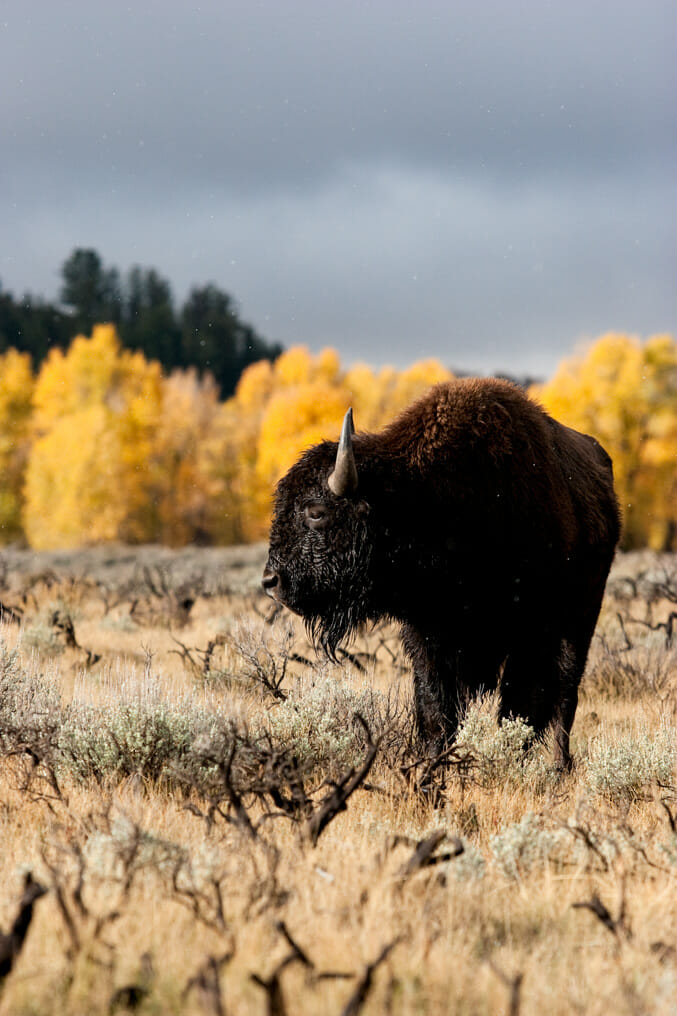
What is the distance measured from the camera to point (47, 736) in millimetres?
4953

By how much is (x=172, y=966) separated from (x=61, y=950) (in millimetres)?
326

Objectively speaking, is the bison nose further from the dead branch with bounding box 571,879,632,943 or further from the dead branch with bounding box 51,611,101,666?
the dead branch with bounding box 51,611,101,666

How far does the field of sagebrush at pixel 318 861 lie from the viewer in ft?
8.87

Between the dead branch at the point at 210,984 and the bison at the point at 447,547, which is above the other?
the bison at the point at 447,547

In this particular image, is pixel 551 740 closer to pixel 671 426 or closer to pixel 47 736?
pixel 47 736

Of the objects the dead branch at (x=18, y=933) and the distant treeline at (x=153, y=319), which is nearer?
the dead branch at (x=18, y=933)

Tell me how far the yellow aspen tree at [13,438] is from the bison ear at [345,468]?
4947 cm

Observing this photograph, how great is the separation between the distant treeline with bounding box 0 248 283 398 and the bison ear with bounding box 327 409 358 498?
74.4m

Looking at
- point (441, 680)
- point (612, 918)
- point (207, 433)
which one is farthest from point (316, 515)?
point (207, 433)

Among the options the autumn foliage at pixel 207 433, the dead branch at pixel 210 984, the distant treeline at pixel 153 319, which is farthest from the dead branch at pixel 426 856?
the distant treeline at pixel 153 319

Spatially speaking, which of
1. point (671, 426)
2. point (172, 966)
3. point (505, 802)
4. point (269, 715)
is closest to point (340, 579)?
point (269, 715)

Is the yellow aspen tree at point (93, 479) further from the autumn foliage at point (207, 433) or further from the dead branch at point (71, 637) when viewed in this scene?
the dead branch at point (71, 637)

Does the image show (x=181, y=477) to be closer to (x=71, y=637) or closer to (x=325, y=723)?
(x=71, y=637)

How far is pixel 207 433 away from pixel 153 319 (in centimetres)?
3141
